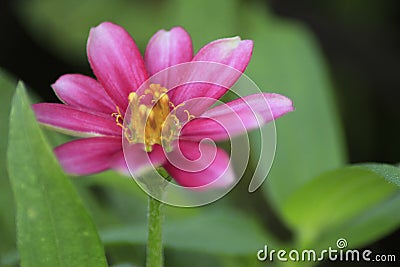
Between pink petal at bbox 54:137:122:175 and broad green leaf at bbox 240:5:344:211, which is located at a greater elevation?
pink petal at bbox 54:137:122:175

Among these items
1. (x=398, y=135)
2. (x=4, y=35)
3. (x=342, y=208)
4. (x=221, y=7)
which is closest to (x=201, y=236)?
(x=342, y=208)

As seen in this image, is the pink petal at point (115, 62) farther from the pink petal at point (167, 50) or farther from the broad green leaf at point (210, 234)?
the broad green leaf at point (210, 234)

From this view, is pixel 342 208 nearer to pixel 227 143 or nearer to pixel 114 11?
pixel 227 143

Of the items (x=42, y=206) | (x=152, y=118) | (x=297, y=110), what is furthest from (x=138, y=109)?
(x=297, y=110)

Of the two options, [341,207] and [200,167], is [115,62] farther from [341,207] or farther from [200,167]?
[341,207]

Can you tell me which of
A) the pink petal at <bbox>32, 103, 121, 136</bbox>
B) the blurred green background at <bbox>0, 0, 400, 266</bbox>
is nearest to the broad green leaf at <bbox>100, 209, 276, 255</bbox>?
the blurred green background at <bbox>0, 0, 400, 266</bbox>

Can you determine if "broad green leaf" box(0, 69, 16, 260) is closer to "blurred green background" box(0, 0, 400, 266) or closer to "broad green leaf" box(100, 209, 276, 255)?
"blurred green background" box(0, 0, 400, 266)

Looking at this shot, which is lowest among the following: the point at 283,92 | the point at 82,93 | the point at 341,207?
the point at 341,207
